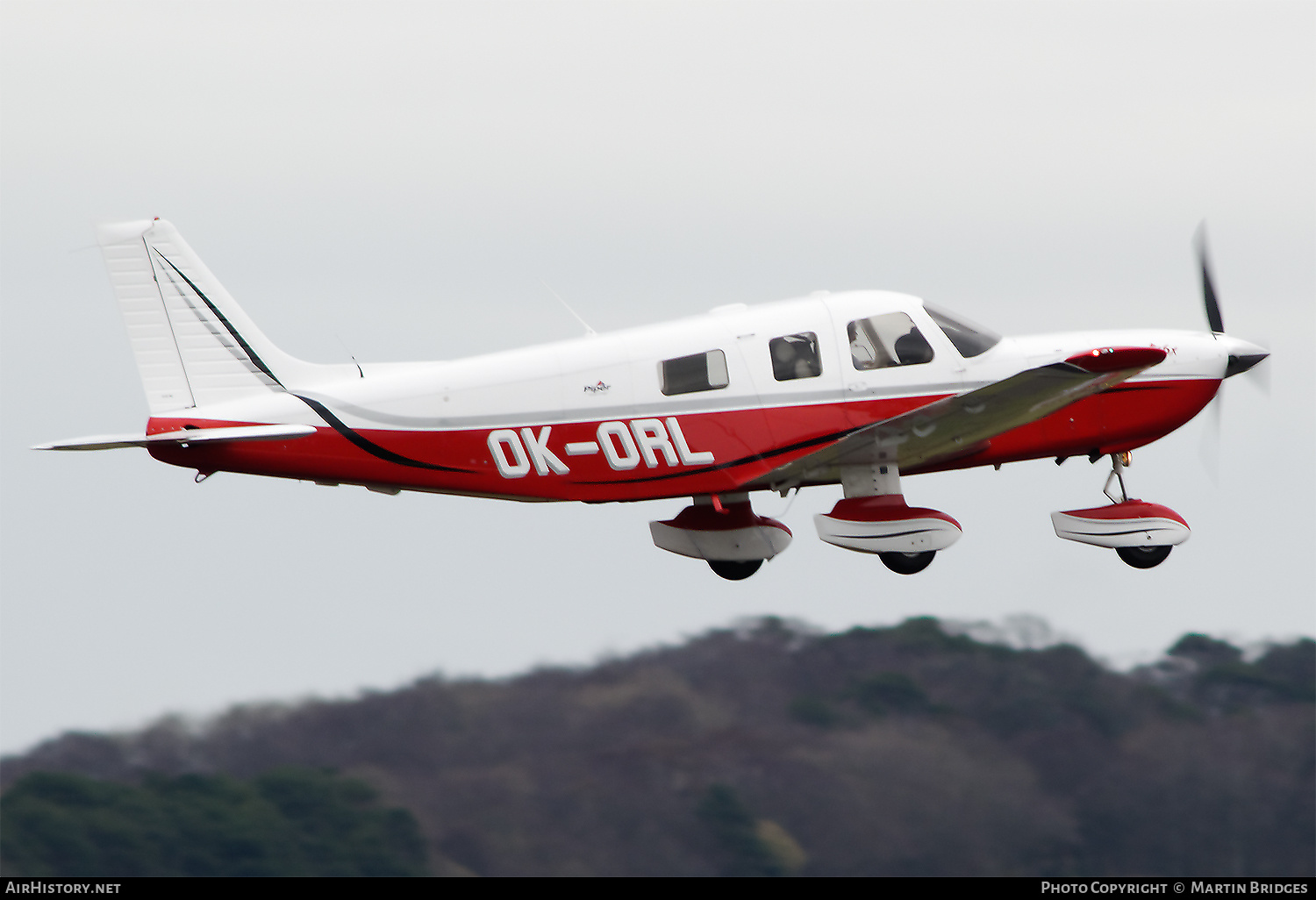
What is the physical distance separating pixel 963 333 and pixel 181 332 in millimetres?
7956

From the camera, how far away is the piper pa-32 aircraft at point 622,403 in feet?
46.1

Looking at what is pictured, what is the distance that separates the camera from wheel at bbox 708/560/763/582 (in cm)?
1636

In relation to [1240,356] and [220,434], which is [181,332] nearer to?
[220,434]

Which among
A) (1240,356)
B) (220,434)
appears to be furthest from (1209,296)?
(220,434)

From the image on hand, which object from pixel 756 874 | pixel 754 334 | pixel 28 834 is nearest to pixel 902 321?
pixel 754 334

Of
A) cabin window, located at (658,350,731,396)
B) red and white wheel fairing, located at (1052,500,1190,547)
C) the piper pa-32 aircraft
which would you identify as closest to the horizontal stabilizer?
the piper pa-32 aircraft

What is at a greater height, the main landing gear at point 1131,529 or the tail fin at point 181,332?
the tail fin at point 181,332

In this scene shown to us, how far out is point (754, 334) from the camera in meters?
14.3

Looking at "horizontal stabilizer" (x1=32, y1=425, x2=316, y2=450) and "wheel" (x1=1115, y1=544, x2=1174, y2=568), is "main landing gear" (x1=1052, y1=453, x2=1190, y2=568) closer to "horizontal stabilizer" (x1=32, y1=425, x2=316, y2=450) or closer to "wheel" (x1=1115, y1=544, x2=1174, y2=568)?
"wheel" (x1=1115, y1=544, x2=1174, y2=568)

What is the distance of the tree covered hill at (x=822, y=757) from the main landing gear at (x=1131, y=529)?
164 centimetres

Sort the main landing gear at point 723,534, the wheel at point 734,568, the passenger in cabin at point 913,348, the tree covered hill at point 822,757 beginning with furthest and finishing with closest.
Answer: the wheel at point 734,568
the main landing gear at point 723,534
the tree covered hill at point 822,757
the passenger in cabin at point 913,348

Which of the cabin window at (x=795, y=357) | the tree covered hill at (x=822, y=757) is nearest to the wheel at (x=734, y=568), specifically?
the tree covered hill at (x=822, y=757)

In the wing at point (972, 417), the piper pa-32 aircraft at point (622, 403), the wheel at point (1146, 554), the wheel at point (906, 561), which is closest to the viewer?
the wing at point (972, 417)

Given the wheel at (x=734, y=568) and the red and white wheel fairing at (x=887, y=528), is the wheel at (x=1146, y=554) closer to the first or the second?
the red and white wheel fairing at (x=887, y=528)
